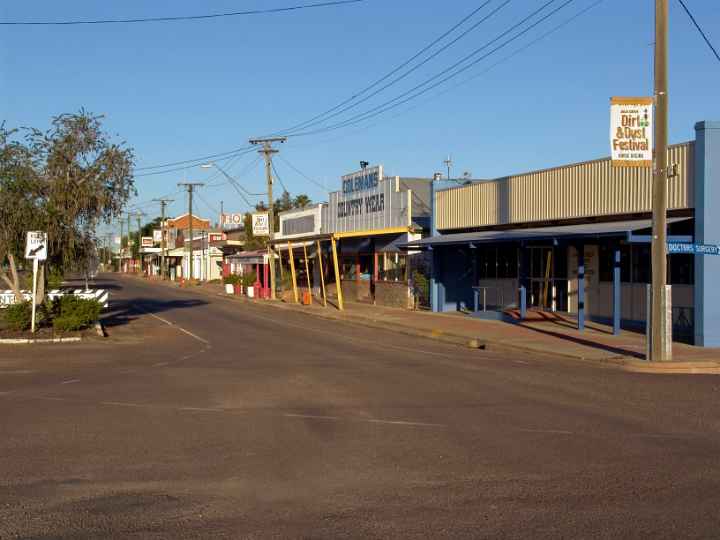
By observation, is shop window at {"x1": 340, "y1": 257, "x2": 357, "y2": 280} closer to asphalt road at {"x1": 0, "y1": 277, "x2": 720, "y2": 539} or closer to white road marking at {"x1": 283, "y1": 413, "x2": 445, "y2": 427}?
asphalt road at {"x1": 0, "y1": 277, "x2": 720, "y2": 539}

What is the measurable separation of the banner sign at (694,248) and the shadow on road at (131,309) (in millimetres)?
18625

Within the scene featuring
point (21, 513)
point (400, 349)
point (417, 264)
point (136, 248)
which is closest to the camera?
point (21, 513)

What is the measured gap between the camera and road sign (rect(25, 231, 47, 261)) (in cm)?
2248

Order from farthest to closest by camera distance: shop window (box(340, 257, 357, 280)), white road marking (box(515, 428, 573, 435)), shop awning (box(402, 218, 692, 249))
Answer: shop window (box(340, 257, 357, 280)), shop awning (box(402, 218, 692, 249)), white road marking (box(515, 428, 573, 435))

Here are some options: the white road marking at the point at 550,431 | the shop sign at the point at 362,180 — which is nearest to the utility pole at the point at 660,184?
the white road marking at the point at 550,431

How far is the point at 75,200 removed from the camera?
961 inches

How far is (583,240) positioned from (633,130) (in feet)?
26.9

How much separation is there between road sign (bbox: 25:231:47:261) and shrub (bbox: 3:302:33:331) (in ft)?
6.79

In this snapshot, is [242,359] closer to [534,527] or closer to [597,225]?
[597,225]

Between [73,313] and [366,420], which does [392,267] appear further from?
[366,420]

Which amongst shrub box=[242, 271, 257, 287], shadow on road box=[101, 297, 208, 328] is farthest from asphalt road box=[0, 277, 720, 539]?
shrub box=[242, 271, 257, 287]

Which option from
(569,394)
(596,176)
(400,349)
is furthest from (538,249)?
(569,394)

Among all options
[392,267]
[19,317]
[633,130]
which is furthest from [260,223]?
[633,130]

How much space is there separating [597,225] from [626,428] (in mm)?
14591
